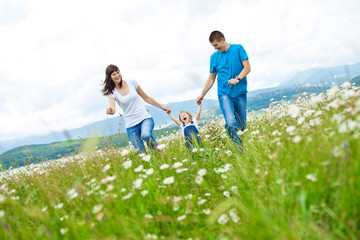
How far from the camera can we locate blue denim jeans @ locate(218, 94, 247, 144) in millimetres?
5770

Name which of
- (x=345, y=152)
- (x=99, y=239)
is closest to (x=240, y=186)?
(x=345, y=152)

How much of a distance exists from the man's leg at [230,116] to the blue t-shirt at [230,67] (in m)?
0.16

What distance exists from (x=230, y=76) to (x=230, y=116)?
3.16 ft

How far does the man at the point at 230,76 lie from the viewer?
5.80 meters

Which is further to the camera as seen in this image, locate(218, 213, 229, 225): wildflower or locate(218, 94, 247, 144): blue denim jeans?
locate(218, 94, 247, 144): blue denim jeans

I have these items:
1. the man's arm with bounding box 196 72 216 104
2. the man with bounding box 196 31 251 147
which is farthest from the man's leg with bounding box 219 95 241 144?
the man's arm with bounding box 196 72 216 104

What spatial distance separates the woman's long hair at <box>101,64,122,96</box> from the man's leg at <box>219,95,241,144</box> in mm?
2523

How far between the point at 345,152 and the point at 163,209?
1.82 m

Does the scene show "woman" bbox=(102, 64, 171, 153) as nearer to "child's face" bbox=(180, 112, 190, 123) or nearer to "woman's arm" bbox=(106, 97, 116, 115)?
"woman's arm" bbox=(106, 97, 116, 115)

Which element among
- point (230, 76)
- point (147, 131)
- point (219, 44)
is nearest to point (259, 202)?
point (147, 131)

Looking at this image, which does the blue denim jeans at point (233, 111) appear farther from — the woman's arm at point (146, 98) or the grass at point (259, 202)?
the grass at point (259, 202)

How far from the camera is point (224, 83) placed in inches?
243

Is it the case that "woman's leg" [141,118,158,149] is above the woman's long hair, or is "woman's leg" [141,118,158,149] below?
below

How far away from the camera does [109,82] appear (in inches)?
241
